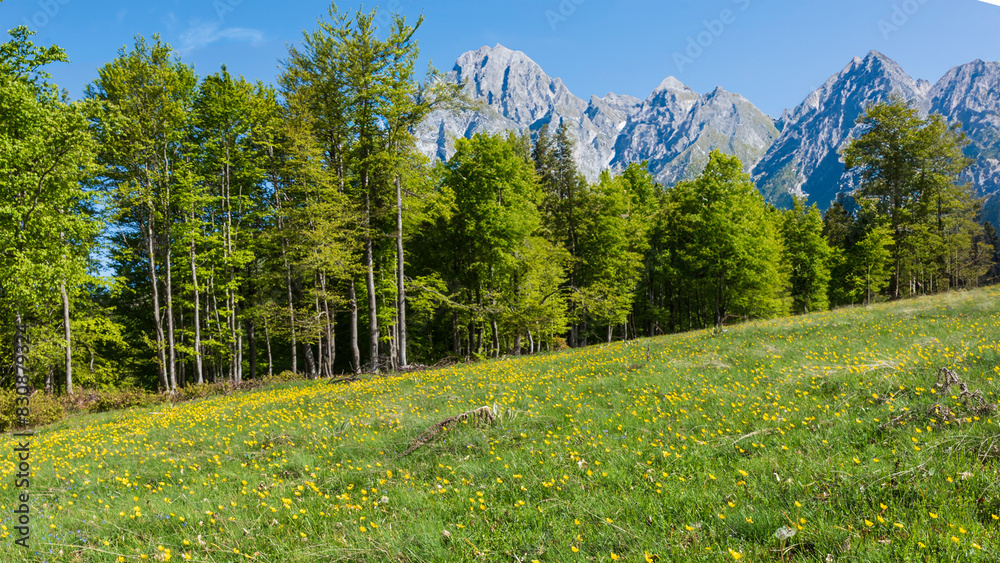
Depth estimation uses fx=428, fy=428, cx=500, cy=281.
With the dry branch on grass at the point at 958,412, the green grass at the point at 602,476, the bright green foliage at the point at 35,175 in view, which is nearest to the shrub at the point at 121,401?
the bright green foliage at the point at 35,175

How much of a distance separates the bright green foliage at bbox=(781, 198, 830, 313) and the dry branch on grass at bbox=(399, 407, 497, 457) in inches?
1674

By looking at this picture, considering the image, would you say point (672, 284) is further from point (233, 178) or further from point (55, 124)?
point (55, 124)

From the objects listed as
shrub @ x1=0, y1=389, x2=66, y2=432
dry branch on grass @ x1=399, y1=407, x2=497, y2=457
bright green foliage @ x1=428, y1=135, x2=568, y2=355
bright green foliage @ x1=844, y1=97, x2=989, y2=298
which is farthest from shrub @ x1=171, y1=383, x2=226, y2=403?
bright green foliage @ x1=844, y1=97, x2=989, y2=298

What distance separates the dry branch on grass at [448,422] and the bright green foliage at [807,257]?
42516 mm

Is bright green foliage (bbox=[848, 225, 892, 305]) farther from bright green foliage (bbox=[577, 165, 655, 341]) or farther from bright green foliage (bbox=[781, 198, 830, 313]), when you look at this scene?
bright green foliage (bbox=[577, 165, 655, 341])

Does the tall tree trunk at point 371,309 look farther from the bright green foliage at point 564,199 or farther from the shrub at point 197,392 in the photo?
the bright green foliage at point 564,199

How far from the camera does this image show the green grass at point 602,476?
3342 millimetres

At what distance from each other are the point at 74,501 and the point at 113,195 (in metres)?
18.6

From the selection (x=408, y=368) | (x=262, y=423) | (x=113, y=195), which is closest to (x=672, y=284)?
(x=408, y=368)

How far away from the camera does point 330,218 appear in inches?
805

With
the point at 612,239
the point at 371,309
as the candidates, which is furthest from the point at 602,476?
the point at 612,239

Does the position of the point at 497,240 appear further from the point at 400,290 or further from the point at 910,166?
the point at 910,166

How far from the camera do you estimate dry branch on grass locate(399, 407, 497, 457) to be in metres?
6.44

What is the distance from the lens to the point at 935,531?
9.70ft
